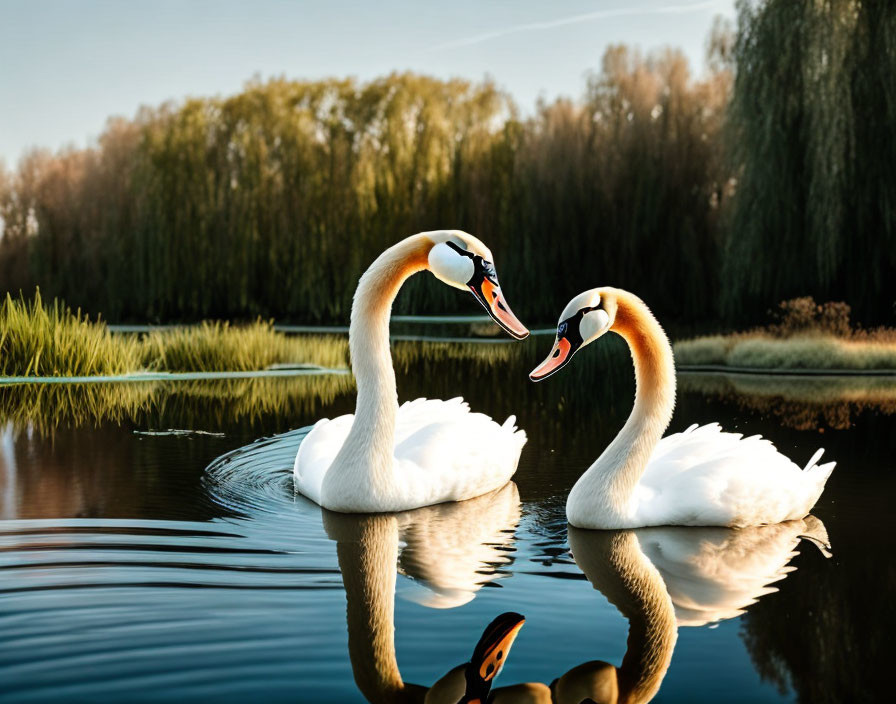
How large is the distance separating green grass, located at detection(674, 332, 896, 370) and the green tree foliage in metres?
6.61

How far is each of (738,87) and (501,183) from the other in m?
9.42

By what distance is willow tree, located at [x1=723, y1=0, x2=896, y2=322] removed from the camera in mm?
14656

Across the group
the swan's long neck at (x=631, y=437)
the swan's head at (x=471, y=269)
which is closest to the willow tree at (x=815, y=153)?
the swan's long neck at (x=631, y=437)

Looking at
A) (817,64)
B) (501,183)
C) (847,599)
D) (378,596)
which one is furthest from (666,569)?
(501,183)

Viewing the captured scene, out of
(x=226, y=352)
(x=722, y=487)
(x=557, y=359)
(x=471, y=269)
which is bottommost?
(x=722, y=487)

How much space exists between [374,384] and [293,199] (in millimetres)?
20684

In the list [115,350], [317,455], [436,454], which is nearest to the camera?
[436,454]

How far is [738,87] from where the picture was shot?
15.7 m

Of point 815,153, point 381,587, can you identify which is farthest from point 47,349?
point 815,153

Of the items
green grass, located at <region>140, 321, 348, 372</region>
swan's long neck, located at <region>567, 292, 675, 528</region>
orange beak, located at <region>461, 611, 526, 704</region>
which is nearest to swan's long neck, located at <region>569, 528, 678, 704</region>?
swan's long neck, located at <region>567, 292, 675, 528</region>

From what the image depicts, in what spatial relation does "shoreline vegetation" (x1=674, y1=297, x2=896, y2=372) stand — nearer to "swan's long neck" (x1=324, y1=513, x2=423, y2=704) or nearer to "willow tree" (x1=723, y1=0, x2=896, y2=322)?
"willow tree" (x1=723, y1=0, x2=896, y2=322)

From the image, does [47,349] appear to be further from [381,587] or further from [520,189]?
[520,189]

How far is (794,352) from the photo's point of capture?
14.9 meters

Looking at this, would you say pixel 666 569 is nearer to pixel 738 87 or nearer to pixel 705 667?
pixel 705 667
